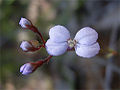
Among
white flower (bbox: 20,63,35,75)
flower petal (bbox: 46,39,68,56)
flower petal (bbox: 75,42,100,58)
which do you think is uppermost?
flower petal (bbox: 46,39,68,56)

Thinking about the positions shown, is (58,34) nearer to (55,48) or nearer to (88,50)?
(55,48)

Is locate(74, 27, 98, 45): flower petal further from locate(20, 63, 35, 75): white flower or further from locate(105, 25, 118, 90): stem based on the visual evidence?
locate(105, 25, 118, 90): stem

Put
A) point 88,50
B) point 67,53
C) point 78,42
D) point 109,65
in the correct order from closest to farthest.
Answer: point 88,50 → point 78,42 → point 109,65 → point 67,53

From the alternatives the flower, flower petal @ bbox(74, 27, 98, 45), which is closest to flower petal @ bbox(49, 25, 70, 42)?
the flower

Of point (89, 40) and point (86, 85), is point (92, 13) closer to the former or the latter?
point (86, 85)

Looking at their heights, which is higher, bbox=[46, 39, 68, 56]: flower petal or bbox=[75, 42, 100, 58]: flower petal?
bbox=[46, 39, 68, 56]: flower petal

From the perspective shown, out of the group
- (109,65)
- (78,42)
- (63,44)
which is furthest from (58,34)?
(109,65)

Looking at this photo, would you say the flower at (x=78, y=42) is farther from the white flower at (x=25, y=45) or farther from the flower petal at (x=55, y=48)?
the white flower at (x=25, y=45)

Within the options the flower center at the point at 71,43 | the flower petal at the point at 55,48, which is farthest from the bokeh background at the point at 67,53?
the flower petal at the point at 55,48
